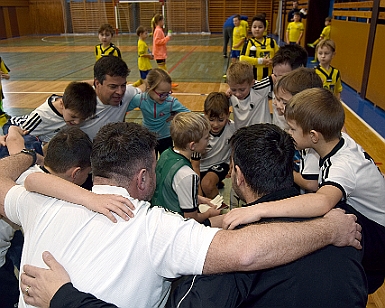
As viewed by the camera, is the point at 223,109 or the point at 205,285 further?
the point at 223,109

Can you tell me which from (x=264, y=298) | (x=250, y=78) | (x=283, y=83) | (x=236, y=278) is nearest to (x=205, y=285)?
(x=236, y=278)

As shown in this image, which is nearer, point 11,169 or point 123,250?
point 123,250

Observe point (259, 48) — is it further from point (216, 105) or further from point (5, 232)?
point (5, 232)

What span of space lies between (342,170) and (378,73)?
24.9 feet

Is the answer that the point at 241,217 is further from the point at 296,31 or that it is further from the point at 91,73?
the point at 296,31

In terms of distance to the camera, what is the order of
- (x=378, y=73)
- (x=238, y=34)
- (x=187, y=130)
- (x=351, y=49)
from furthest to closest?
(x=238, y=34)
(x=351, y=49)
(x=378, y=73)
(x=187, y=130)

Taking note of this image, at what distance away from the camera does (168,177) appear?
3008 millimetres

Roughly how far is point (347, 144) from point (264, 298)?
1.35 metres

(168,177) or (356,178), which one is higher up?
(356,178)

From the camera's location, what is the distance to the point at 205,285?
1383 millimetres

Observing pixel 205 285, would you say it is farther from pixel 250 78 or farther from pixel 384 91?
pixel 384 91

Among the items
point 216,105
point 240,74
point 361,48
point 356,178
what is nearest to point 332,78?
point 240,74

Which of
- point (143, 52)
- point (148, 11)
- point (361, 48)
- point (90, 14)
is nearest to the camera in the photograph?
point (143, 52)

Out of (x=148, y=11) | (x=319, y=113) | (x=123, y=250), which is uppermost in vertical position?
(x=148, y=11)
